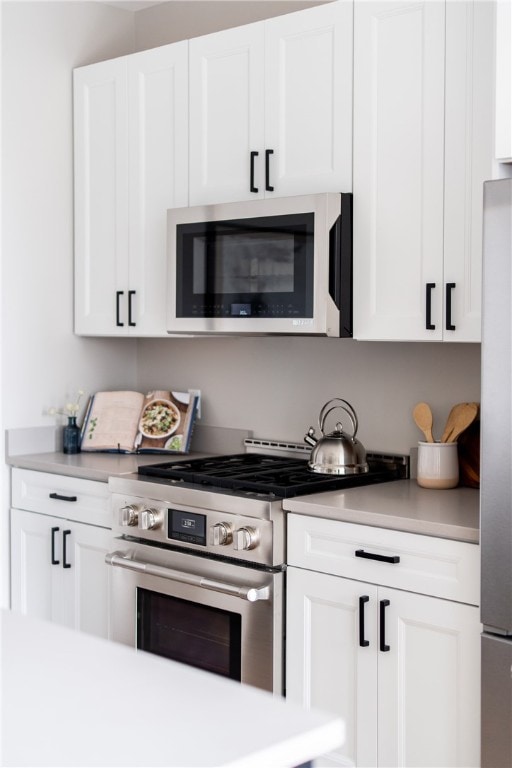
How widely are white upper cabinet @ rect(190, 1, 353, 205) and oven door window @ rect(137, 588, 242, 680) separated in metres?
1.30

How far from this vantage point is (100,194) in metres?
3.60

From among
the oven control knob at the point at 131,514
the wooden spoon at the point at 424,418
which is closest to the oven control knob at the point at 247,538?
Result: the oven control knob at the point at 131,514

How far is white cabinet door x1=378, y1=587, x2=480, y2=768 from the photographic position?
222 centimetres

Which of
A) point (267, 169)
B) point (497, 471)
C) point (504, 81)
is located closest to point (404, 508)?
point (497, 471)

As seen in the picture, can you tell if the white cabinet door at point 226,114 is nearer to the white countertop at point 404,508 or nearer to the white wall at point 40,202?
the white wall at point 40,202

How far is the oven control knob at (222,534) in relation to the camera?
8.78ft

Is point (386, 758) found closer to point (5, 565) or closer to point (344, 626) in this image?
point (344, 626)

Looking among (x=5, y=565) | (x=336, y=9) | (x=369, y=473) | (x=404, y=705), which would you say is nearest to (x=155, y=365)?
(x=5, y=565)

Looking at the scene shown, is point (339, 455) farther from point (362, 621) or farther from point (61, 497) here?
point (61, 497)

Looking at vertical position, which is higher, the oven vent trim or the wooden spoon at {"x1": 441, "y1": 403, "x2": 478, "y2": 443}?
the wooden spoon at {"x1": 441, "y1": 403, "x2": 478, "y2": 443}

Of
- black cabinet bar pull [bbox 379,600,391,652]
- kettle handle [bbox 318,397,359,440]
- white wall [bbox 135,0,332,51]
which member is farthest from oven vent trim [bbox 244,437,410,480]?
white wall [bbox 135,0,332,51]

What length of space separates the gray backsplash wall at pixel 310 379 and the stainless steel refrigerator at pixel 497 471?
0.76m

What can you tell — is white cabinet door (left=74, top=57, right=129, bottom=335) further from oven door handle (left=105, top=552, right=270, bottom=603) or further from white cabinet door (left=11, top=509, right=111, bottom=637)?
oven door handle (left=105, top=552, right=270, bottom=603)

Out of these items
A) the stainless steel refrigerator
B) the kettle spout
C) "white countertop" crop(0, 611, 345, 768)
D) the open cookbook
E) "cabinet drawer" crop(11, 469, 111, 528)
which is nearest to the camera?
"white countertop" crop(0, 611, 345, 768)
